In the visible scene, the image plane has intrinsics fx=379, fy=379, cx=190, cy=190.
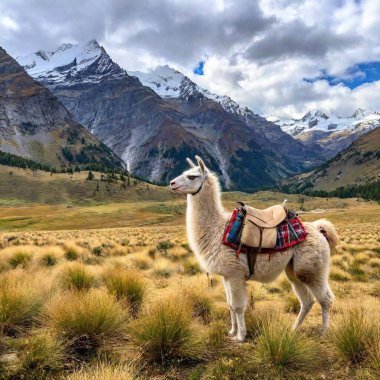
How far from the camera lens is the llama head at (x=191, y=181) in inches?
278

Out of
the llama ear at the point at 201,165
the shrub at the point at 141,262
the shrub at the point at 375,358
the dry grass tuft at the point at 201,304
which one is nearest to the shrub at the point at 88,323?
the dry grass tuft at the point at 201,304

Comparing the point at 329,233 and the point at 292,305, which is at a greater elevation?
the point at 329,233

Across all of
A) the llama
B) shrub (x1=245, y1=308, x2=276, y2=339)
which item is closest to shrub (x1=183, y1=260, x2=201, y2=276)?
shrub (x1=245, y1=308, x2=276, y2=339)

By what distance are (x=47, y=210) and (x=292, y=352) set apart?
12073cm

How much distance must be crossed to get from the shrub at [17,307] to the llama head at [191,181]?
321cm

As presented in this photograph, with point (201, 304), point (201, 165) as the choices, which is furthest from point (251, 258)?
point (201, 304)

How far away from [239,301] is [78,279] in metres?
4.82

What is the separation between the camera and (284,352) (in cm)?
530

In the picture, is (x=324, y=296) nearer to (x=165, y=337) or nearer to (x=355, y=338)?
(x=355, y=338)

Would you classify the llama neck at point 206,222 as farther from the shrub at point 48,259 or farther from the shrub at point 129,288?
the shrub at point 48,259

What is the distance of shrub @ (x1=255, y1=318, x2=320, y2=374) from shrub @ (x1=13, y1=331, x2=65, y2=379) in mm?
2749

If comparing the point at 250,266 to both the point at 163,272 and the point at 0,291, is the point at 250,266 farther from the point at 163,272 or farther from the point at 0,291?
the point at 163,272

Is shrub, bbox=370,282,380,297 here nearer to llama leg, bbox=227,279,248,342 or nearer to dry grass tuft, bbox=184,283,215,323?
dry grass tuft, bbox=184,283,215,323

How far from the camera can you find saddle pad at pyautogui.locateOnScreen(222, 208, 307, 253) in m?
6.62
